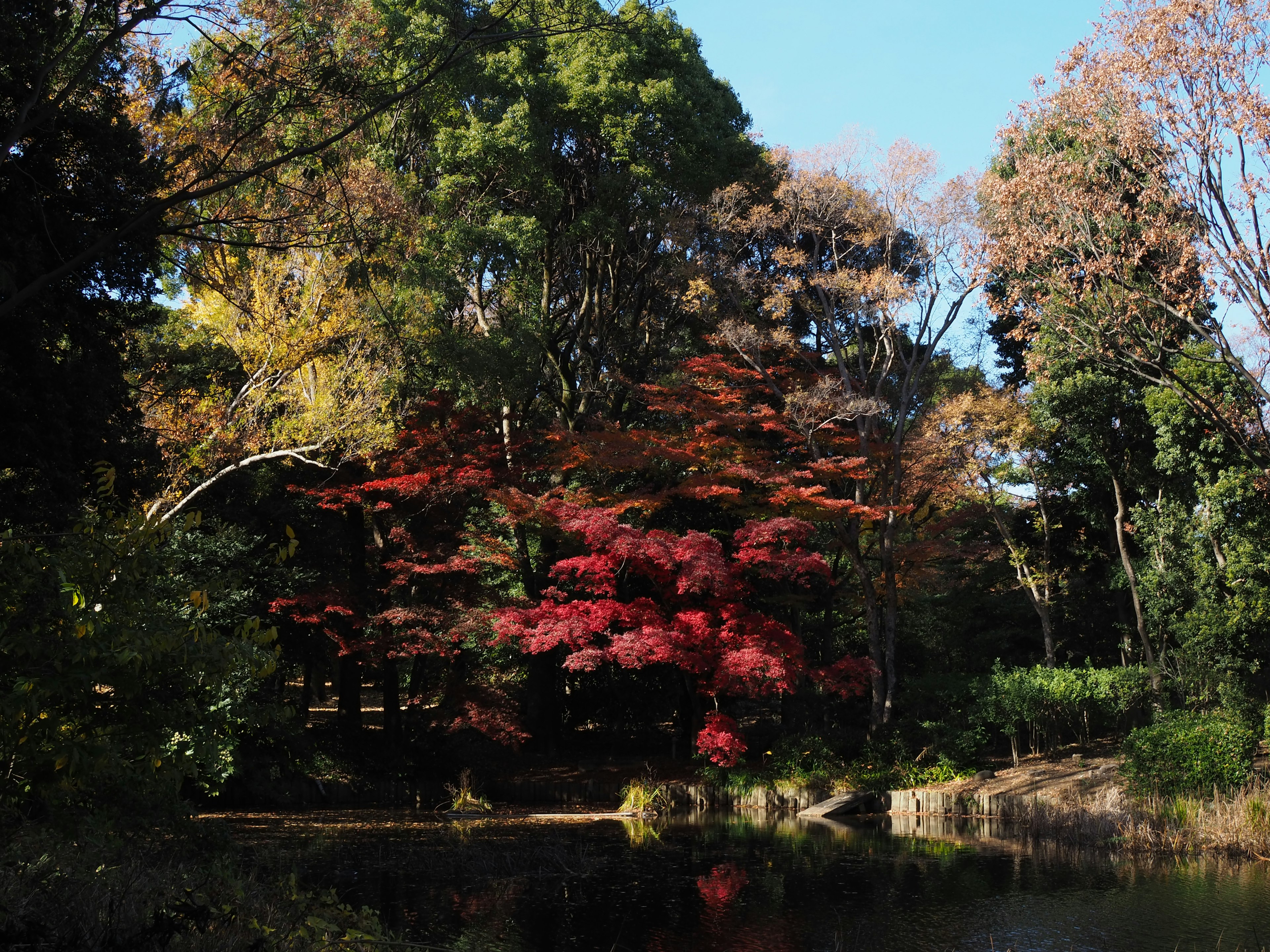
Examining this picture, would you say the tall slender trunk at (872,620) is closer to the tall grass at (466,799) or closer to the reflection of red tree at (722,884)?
the tall grass at (466,799)

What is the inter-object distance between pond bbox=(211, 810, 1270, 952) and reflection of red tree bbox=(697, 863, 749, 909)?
0.10ft

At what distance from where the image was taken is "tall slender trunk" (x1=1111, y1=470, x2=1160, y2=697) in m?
18.4

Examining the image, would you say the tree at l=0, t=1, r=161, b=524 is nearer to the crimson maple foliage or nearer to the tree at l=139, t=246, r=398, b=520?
the tree at l=139, t=246, r=398, b=520

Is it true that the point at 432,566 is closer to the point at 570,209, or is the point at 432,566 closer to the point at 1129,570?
the point at 570,209

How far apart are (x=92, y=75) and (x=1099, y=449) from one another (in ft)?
55.8

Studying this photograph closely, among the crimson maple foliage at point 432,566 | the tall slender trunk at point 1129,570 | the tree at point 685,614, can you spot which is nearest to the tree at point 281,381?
the crimson maple foliage at point 432,566

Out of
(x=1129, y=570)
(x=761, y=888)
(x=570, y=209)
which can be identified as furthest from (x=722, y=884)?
(x=570, y=209)

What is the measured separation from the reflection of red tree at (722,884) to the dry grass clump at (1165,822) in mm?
4816

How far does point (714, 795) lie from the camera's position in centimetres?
1755

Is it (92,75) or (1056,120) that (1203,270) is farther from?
(92,75)

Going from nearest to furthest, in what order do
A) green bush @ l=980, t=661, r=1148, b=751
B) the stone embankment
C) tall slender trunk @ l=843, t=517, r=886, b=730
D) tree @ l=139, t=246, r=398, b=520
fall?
tree @ l=139, t=246, r=398, b=520 < the stone embankment < green bush @ l=980, t=661, r=1148, b=751 < tall slender trunk @ l=843, t=517, r=886, b=730

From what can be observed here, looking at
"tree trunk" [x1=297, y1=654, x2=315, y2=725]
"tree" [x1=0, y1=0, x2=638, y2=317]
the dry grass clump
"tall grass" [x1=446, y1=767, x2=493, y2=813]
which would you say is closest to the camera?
"tree" [x1=0, y1=0, x2=638, y2=317]

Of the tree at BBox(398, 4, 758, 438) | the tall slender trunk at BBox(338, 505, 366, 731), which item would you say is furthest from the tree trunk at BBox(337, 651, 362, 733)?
the tree at BBox(398, 4, 758, 438)

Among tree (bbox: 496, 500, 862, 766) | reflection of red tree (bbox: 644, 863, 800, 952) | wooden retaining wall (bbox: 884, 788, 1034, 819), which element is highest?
tree (bbox: 496, 500, 862, 766)
